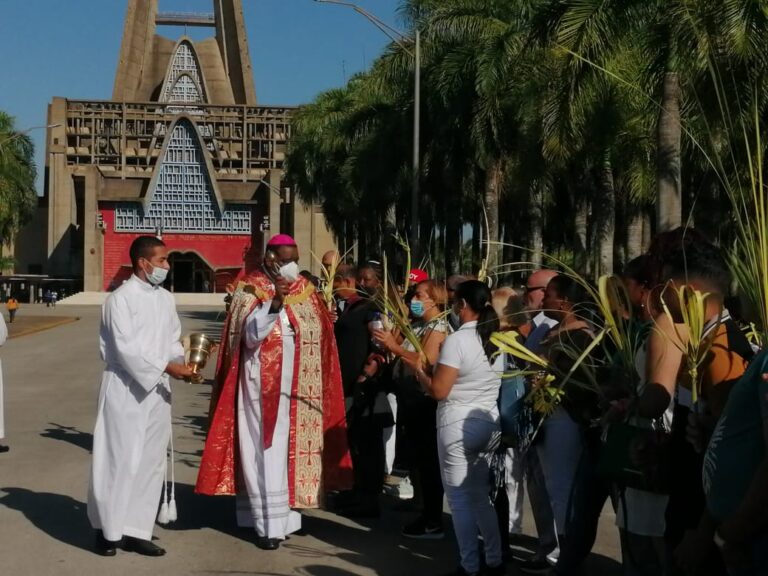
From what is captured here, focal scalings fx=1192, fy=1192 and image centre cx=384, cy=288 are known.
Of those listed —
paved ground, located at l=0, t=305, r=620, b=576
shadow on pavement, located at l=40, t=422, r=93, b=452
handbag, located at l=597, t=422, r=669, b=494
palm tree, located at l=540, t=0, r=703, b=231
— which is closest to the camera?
handbag, located at l=597, t=422, r=669, b=494

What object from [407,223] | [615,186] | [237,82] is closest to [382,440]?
[615,186]

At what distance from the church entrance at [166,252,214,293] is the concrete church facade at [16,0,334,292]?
3.9 inches

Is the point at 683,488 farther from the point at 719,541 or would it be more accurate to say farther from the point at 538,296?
the point at 538,296

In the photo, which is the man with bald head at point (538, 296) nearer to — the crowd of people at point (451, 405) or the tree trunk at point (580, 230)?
the crowd of people at point (451, 405)

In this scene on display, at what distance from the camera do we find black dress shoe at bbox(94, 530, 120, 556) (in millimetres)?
7363

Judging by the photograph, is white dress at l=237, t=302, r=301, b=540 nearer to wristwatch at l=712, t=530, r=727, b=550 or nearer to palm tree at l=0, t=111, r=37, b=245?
wristwatch at l=712, t=530, r=727, b=550

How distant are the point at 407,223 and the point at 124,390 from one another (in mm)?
38873

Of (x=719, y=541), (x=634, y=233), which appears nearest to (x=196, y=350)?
(x=719, y=541)

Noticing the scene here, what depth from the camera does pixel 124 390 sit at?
7.56 meters

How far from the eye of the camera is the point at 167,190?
87.4m

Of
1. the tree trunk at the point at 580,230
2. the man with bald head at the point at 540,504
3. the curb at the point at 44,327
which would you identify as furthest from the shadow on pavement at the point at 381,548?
the curb at the point at 44,327

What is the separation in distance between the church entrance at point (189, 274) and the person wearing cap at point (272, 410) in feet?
265

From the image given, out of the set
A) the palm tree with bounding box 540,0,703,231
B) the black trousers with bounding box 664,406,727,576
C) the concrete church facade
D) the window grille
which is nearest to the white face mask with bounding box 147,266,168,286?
the black trousers with bounding box 664,406,727,576

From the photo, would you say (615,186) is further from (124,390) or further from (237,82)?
(237,82)
